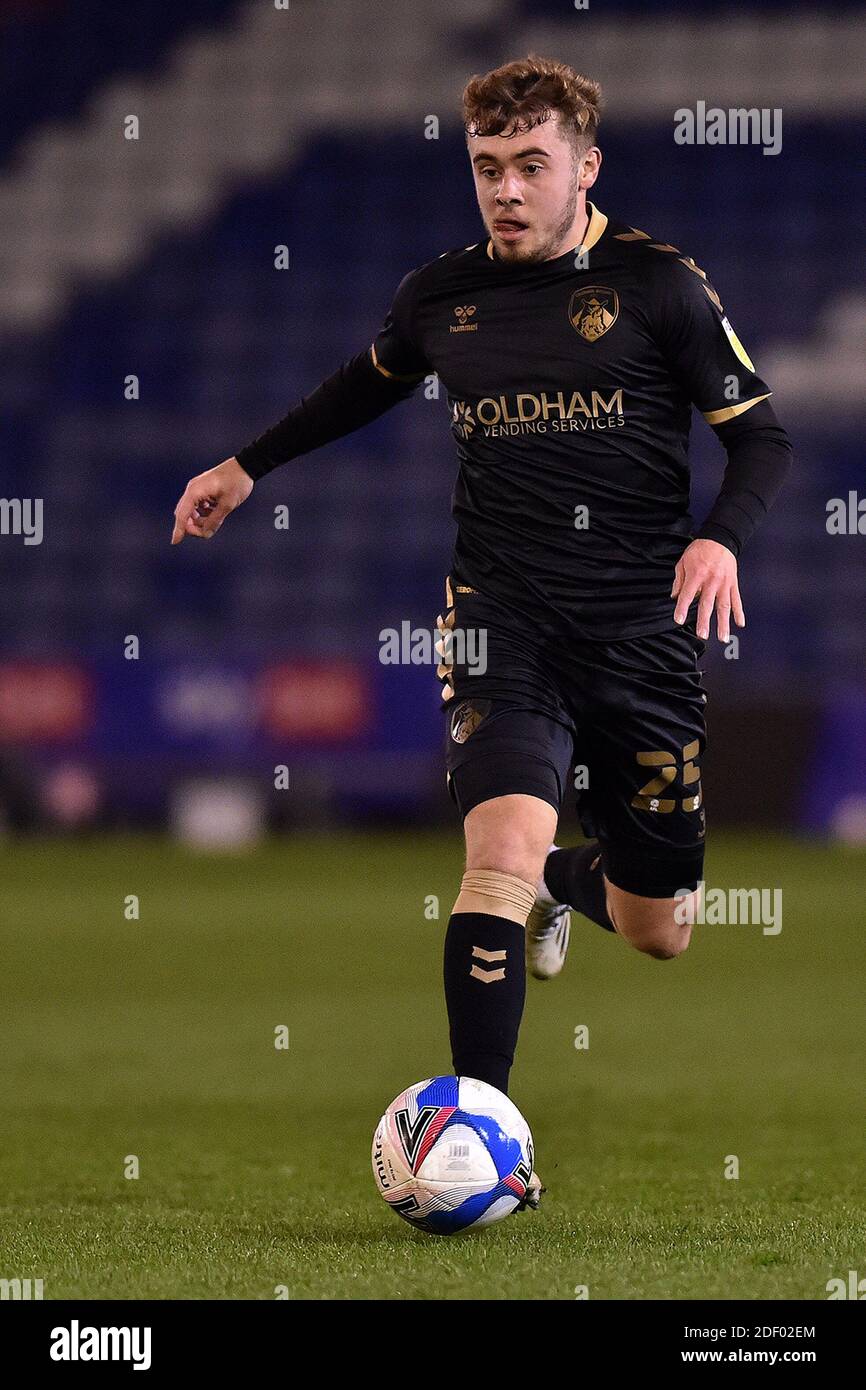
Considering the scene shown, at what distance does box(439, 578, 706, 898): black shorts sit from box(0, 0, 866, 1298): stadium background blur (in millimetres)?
984

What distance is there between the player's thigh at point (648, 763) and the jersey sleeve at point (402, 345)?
89 cm

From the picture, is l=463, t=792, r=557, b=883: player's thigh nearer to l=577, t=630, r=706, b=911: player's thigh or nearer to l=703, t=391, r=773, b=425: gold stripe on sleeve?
l=577, t=630, r=706, b=911: player's thigh

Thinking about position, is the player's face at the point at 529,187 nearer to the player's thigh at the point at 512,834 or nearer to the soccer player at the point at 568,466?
the soccer player at the point at 568,466

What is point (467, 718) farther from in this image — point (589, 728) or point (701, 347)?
point (701, 347)

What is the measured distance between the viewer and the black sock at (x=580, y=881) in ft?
17.4

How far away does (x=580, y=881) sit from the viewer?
5.38 m

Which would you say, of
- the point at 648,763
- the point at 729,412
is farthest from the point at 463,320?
the point at 648,763

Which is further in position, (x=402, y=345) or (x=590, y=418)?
(x=402, y=345)

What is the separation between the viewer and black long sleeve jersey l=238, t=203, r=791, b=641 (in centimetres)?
428

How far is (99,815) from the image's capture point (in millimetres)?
17547

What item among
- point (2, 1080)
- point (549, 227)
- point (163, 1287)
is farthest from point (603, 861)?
point (2, 1080)

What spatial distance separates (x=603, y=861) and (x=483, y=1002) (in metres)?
1.22

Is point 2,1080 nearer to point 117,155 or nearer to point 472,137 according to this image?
point 472,137

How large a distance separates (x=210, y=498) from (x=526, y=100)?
4.17 ft
